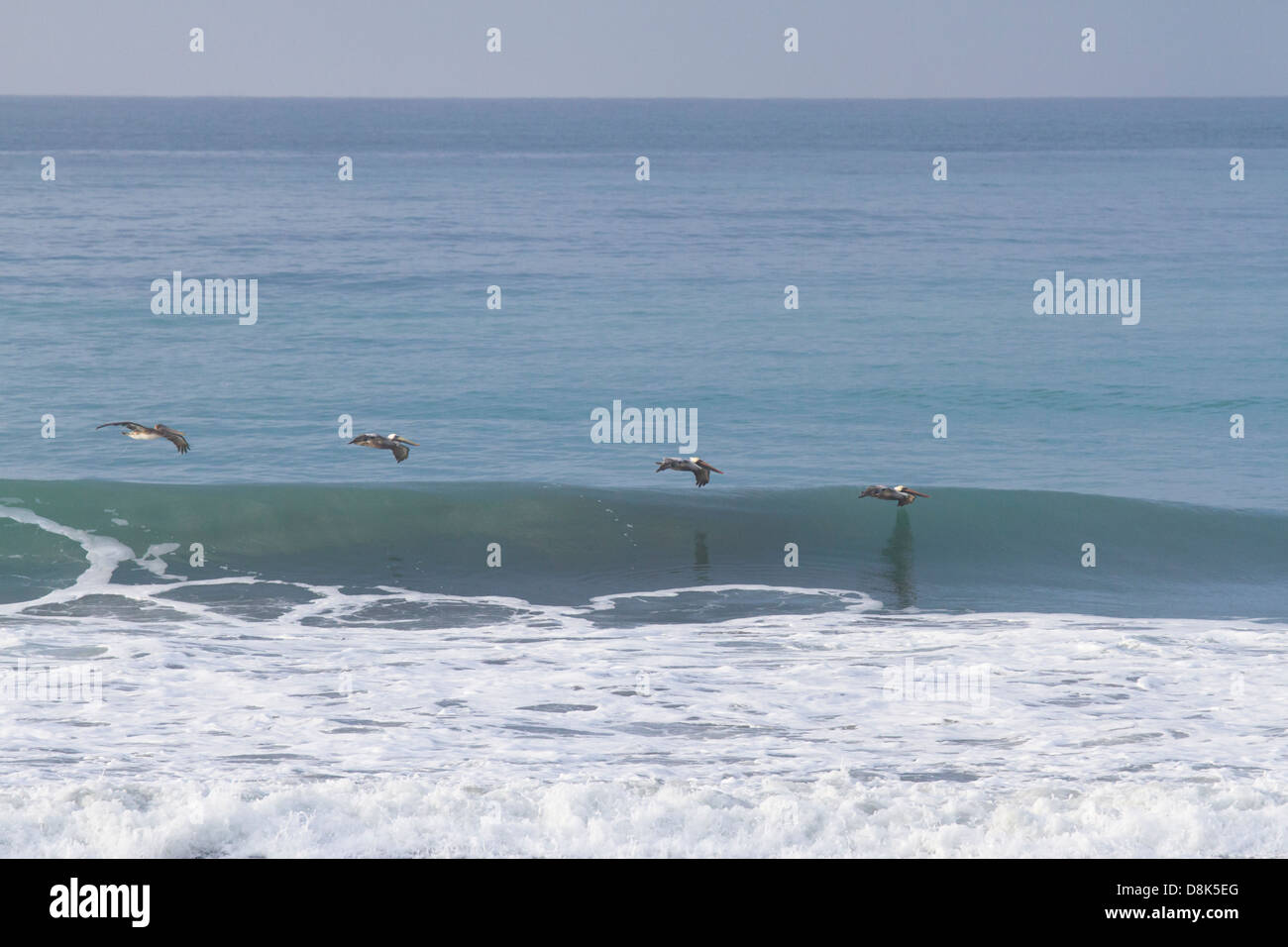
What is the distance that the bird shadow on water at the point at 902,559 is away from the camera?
20366mm

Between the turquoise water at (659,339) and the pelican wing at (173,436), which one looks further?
the turquoise water at (659,339)

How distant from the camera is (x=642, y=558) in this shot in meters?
22.3

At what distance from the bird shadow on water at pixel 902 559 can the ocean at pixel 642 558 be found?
0.16 m

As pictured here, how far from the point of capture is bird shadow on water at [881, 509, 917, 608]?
2037 centimetres

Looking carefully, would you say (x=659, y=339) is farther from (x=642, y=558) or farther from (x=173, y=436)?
(x=173, y=436)

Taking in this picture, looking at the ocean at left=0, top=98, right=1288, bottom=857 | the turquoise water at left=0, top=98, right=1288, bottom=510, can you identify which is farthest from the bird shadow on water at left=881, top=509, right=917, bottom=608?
the turquoise water at left=0, top=98, right=1288, bottom=510

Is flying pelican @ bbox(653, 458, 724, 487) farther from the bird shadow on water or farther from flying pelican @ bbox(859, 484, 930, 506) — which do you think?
the bird shadow on water

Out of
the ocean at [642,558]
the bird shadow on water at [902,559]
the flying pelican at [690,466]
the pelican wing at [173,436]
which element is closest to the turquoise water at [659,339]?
the ocean at [642,558]

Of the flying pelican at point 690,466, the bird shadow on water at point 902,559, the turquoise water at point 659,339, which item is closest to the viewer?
the bird shadow on water at point 902,559

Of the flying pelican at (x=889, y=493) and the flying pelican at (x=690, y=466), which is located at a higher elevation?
the flying pelican at (x=690, y=466)

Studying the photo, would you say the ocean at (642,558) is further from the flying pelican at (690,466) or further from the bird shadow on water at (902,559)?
the flying pelican at (690,466)

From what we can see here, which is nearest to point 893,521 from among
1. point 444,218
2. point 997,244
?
point 997,244

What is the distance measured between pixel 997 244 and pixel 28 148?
386 ft

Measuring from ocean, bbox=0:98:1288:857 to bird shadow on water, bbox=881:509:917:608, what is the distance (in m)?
0.16
